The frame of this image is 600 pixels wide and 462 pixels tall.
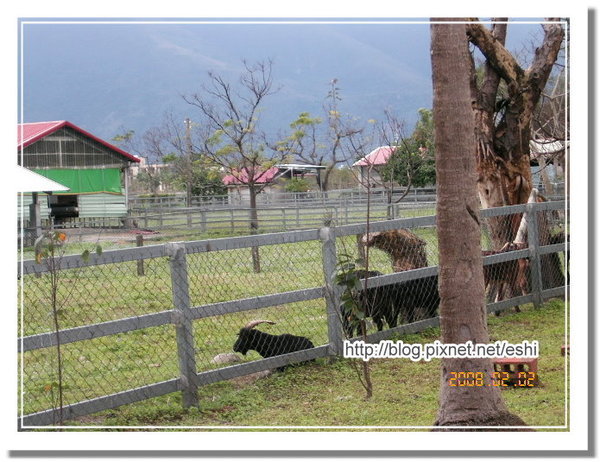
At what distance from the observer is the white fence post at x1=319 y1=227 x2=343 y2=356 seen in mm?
7104

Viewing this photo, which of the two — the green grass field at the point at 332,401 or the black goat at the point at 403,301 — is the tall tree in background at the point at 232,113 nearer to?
the black goat at the point at 403,301

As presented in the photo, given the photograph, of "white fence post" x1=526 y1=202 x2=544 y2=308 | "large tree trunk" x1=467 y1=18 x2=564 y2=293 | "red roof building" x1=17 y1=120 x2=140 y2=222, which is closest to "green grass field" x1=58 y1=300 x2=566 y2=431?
"white fence post" x1=526 y1=202 x2=544 y2=308

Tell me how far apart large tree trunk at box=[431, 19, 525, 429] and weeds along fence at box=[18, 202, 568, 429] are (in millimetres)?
1889

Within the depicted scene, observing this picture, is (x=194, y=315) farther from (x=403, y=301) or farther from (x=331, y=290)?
(x=403, y=301)

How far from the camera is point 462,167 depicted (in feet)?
15.4

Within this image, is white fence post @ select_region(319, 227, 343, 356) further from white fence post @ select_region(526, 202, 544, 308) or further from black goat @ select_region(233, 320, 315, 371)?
white fence post @ select_region(526, 202, 544, 308)

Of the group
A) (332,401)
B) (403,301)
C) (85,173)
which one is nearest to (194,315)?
(332,401)

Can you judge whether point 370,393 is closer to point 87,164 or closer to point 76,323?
point 76,323

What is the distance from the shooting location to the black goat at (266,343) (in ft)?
22.7

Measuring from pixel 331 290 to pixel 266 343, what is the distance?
66 cm

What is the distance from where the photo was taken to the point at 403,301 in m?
8.02

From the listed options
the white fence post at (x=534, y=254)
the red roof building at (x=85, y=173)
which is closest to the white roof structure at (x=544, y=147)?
the white fence post at (x=534, y=254)

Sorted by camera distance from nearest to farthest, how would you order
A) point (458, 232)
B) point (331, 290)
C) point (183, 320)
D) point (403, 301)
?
point (458, 232)
point (183, 320)
point (331, 290)
point (403, 301)

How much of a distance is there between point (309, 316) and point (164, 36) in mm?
4071
